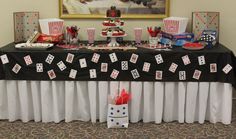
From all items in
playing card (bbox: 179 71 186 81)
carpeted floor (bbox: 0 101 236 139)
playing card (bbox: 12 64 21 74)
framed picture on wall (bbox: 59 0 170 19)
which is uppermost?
framed picture on wall (bbox: 59 0 170 19)

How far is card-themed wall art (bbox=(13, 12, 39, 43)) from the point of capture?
3.35 meters

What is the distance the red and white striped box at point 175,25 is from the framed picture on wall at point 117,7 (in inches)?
6.6

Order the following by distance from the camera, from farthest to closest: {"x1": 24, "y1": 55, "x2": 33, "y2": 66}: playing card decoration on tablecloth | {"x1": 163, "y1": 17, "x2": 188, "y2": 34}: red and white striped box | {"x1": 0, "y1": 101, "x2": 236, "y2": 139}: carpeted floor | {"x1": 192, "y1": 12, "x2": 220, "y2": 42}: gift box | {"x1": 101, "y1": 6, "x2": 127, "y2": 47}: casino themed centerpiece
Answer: {"x1": 192, "y1": 12, "x2": 220, "y2": 42}: gift box, {"x1": 163, "y1": 17, "x2": 188, "y2": 34}: red and white striped box, {"x1": 101, "y1": 6, "x2": 127, "y2": 47}: casino themed centerpiece, {"x1": 24, "y1": 55, "x2": 33, "y2": 66}: playing card decoration on tablecloth, {"x1": 0, "y1": 101, "x2": 236, "y2": 139}: carpeted floor

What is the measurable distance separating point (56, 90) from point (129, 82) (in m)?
0.70

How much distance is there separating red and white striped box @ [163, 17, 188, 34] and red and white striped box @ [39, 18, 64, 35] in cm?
110

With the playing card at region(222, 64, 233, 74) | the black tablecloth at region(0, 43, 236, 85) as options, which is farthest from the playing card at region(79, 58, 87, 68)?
the playing card at region(222, 64, 233, 74)

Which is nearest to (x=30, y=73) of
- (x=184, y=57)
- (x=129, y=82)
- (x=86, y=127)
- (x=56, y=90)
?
(x=56, y=90)

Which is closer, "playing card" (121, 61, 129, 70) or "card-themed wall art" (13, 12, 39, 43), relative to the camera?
"playing card" (121, 61, 129, 70)

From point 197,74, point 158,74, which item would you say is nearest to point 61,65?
point 158,74

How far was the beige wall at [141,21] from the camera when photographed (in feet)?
11.3

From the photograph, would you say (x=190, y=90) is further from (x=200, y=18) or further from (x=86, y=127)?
(x=86, y=127)

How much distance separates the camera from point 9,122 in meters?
3.11

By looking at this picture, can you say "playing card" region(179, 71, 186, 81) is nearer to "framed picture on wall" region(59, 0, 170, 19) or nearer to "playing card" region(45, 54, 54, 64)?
"framed picture on wall" region(59, 0, 170, 19)

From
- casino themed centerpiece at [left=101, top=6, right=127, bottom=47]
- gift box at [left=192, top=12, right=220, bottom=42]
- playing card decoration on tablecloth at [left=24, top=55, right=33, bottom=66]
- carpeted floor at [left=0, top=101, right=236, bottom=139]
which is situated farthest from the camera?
gift box at [left=192, top=12, right=220, bottom=42]
